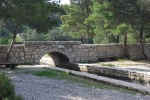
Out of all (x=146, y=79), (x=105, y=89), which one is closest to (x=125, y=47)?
(x=146, y=79)

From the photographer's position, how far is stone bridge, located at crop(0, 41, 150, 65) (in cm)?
1350

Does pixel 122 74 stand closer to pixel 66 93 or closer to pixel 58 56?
pixel 66 93

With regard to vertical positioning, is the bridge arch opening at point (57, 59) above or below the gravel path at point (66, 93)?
above

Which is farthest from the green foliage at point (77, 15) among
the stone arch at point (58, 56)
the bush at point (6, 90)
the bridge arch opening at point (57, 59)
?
the bush at point (6, 90)

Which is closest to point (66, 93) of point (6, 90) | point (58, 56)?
point (6, 90)

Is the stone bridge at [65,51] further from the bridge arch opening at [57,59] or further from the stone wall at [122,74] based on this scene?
the stone wall at [122,74]

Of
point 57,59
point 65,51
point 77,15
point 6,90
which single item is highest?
point 77,15

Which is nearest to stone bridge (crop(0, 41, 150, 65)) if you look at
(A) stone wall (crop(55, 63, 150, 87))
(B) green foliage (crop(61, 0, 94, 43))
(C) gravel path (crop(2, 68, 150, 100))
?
(A) stone wall (crop(55, 63, 150, 87))

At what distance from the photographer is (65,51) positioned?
1485 cm

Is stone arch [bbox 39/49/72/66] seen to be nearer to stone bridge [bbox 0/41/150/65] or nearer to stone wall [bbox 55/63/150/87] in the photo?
stone bridge [bbox 0/41/150/65]

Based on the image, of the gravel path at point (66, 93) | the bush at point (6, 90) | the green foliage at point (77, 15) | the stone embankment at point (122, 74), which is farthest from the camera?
Result: the green foliage at point (77, 15)

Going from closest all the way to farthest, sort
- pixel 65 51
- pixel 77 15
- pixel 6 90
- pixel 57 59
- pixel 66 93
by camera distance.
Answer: pixel 6 90, pixel 66 93, pixel 65 51, pixel 57 59, pixel 77 15

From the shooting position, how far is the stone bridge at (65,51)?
44.3 feet

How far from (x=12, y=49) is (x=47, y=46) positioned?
83.8 inches
